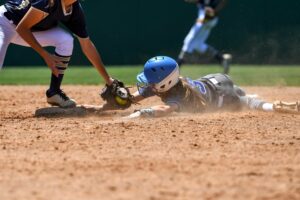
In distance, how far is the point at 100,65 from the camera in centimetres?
801

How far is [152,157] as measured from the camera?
4918 mm

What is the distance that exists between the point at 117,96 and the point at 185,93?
34.8 inches

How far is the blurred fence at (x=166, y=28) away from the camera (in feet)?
Result: 63.1

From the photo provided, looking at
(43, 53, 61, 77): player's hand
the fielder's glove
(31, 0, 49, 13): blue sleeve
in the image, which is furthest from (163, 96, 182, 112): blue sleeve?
(31, 0, 49, 13): blue sleeve

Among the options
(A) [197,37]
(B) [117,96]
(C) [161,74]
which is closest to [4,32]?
(B) [117,96]

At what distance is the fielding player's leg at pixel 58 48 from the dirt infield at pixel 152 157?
379mm

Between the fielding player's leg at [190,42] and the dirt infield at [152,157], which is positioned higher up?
the dirt infield at [152,157]

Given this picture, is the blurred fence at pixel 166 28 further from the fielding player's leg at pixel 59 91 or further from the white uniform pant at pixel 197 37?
the fielding player's leg at pixel 59 91

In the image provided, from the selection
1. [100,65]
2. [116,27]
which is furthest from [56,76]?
[116,27]

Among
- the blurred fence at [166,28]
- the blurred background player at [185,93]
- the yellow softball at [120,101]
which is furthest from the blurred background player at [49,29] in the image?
the blurred fence at [166,28]

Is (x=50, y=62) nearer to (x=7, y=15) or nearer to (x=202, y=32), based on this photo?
(x=7, y=15)

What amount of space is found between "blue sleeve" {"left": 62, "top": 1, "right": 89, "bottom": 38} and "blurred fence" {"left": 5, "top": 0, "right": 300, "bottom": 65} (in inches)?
458

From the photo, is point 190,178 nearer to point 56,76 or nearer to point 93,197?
point 93,197

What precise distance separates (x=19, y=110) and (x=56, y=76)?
0.99 metres
